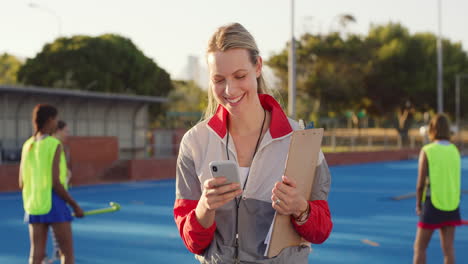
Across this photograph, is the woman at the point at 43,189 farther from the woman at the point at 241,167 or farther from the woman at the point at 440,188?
the woman at the point at 440,188

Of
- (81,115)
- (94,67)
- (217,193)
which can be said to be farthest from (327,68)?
(217,193)

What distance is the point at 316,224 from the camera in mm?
2381

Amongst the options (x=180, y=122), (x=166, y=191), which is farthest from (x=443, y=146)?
(x=180, y=122)

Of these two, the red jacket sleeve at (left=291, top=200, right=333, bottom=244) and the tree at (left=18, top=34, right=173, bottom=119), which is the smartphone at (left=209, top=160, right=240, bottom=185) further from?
the tree at (left=18, top=34, right=173, bottom=119)

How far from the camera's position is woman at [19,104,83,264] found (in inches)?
206

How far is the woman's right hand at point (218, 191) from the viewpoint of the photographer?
209 cm

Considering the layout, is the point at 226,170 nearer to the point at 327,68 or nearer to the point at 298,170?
the point at 298,170

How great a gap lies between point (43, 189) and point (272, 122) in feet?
11.2

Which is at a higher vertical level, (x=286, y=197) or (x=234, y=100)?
(x=234, y=100)

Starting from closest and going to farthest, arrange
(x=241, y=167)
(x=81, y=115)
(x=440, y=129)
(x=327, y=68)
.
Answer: (x=241, y=167), (x=440, y=129), (x=81, y=115), (x=327, y=68)

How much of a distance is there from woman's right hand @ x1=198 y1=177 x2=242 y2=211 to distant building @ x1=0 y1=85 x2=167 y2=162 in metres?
18.3

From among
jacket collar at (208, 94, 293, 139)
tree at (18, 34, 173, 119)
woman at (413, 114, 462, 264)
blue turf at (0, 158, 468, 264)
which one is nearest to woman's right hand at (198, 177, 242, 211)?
jacket collar at (208, 94, 293, 139)

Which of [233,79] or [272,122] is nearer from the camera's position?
[233,79]

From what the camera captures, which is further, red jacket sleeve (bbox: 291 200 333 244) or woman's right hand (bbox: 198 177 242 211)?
red jacket sleeve (bbox: 291 200 333 244)
